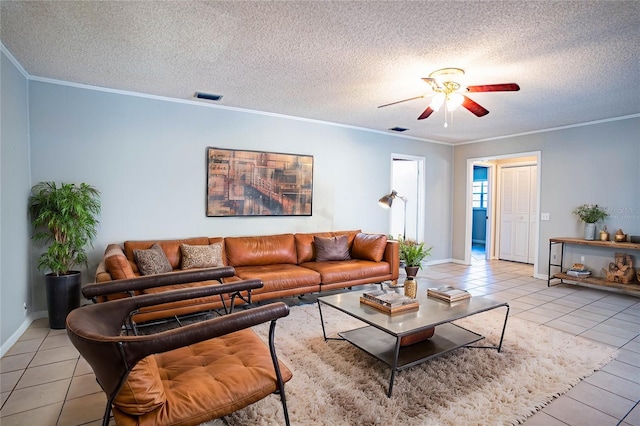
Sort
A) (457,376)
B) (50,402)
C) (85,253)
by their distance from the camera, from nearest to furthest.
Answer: (50,402)
(457,376)
(85,253)

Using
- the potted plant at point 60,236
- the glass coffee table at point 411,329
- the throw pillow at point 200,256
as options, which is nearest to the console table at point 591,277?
the glass coffee table at point 411,329

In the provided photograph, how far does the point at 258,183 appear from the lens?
475 centimetres

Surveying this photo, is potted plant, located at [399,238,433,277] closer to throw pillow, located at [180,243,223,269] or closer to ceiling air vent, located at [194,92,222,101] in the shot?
throw pillow, located at [180,243,223,269]

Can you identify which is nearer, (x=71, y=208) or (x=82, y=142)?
(x=71, y=208)

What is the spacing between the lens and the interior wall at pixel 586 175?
4766 mm

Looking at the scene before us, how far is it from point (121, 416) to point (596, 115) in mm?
6086

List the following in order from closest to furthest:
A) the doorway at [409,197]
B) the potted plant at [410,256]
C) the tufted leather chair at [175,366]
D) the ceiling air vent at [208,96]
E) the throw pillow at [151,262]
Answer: the tufted leather chair at [175,366]
the throw pillow at [151,262]
the ceiling air vent at [208,96]
the potted plant at [410,256]
the doorway at [409,197]

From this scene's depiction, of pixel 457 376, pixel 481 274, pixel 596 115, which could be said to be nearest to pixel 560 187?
pixel 596 115

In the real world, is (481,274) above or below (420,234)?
below

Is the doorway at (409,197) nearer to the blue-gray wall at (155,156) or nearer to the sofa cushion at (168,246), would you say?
the blue-gray wall at (155,156)

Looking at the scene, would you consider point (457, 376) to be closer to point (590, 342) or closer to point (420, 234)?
point (590, 342)

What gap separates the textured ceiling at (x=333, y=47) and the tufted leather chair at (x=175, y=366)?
188 cm

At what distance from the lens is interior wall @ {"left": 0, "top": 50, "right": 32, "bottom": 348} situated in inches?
110

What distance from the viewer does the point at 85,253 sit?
3.68m
